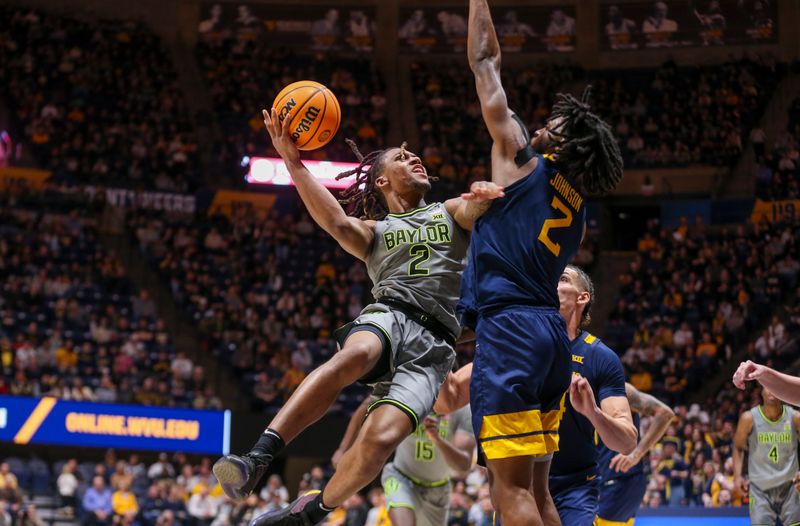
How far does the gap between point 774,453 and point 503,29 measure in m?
21.3

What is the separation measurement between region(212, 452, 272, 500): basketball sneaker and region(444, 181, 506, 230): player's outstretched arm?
175 centimetres

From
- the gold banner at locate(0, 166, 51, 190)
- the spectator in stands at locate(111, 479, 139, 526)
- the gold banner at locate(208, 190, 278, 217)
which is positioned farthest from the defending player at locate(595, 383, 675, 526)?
the gold banner at locate(0, 166, 51, 190)

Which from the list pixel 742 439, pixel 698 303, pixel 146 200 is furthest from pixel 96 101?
pixel 742 439

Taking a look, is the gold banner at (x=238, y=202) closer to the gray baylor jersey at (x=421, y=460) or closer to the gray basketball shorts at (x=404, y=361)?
the gray baylor jersey at (x=421, y=460)

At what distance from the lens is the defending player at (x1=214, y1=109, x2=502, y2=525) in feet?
19.2

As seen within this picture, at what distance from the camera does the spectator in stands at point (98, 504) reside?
17.2 metres

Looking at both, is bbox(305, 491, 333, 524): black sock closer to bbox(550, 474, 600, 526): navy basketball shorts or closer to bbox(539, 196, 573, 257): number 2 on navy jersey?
Answer: bbox(550, 474, 600, 526): navy basketball shorts

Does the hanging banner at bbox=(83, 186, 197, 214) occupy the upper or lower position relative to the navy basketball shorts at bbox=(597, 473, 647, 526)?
upper

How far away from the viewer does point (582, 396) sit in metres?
5.93

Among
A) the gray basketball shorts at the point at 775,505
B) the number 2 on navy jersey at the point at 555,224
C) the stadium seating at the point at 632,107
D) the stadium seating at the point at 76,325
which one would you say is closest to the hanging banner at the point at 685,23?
the stadium seating at the point at 632,107

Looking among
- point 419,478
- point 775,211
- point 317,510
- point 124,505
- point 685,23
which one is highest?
point 685,23

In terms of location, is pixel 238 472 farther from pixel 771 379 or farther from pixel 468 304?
pixel 771 379

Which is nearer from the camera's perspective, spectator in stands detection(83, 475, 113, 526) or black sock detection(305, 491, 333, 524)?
black sock detection(305, 491, 333, 524)

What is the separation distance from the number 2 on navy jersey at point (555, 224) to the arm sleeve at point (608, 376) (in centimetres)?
157
